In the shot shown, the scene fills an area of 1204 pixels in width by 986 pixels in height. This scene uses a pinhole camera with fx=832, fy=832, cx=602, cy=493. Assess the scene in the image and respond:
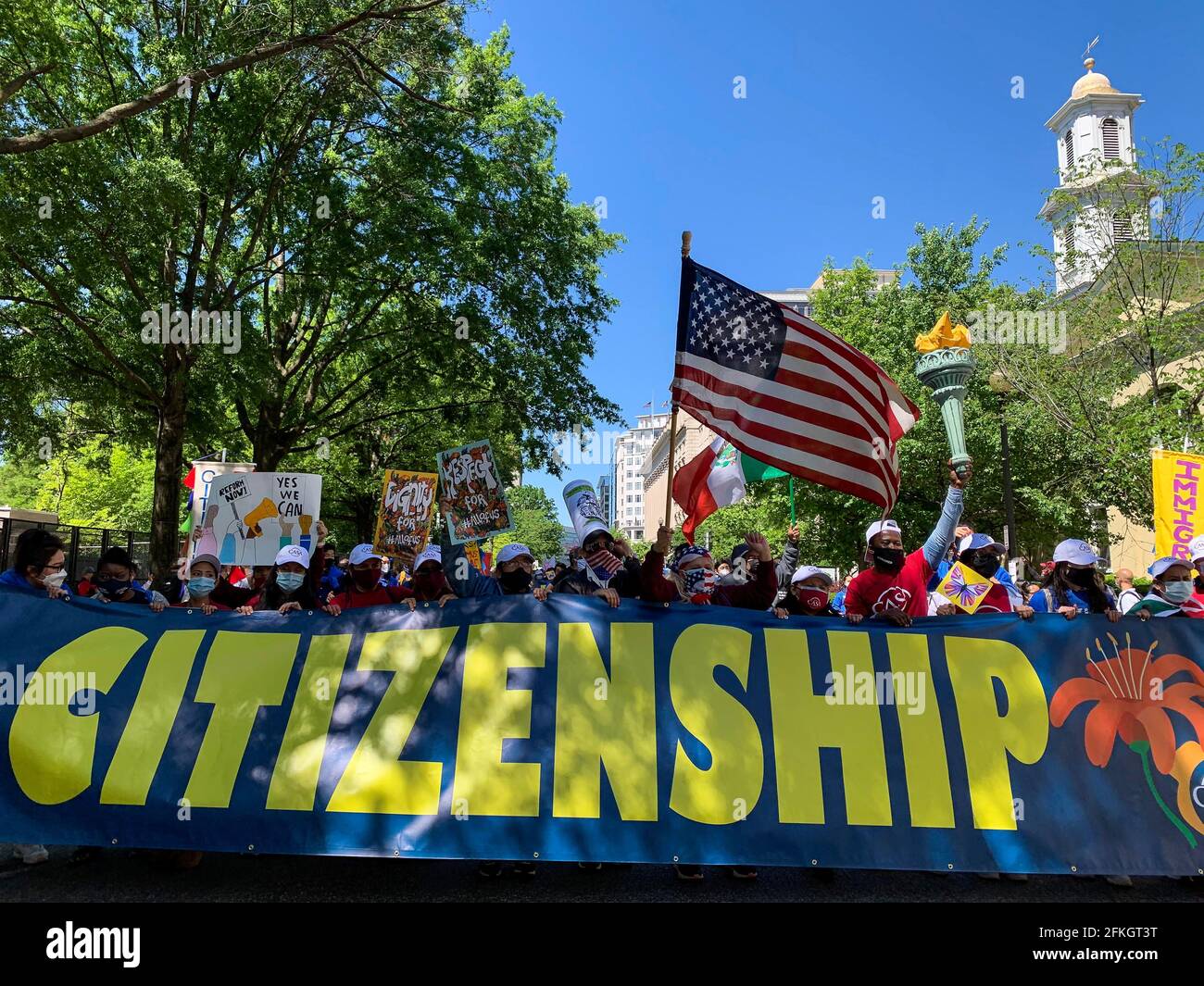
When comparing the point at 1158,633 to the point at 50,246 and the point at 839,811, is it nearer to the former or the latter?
the point at 839,811

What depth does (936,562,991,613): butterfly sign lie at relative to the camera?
22.5 feet

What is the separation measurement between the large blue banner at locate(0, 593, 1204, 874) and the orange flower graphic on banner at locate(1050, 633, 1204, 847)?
0.02m

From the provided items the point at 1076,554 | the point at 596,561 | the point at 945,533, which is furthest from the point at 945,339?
the point at 596,561

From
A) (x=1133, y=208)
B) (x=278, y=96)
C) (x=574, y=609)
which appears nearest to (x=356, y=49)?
(x=278, y=96)

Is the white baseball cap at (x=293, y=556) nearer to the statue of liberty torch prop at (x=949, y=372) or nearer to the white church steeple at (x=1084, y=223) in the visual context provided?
the statue of liberty torch prop at (x=949, y=372)

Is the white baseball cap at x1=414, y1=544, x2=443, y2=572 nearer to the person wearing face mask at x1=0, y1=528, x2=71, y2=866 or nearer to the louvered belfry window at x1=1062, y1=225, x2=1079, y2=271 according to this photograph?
the person wearing face mask at x1=0, y1=528, x2=71, y2=866

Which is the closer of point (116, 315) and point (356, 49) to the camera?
point (356, 49)

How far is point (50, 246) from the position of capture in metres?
12.0

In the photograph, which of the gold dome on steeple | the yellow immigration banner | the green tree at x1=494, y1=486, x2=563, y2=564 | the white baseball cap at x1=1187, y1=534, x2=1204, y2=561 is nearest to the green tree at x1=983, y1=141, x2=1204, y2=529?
the yellow immigration banner

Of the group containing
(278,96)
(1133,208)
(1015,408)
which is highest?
(278,96)

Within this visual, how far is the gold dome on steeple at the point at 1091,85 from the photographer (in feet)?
221

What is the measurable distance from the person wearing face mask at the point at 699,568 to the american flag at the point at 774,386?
0.74m

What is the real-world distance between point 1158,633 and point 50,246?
46.0ft

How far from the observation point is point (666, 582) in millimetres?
5625
